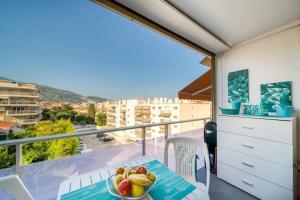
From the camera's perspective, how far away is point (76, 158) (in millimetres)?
2119

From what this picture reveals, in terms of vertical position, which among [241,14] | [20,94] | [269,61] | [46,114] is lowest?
[46,114]

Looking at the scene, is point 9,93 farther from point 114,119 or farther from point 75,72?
point 75,72

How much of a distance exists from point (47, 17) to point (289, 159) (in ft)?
16.0

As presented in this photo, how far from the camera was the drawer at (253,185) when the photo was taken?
74.2 inches

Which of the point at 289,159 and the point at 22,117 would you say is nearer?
the point at 289,159

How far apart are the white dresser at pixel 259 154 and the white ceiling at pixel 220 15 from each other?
4.71 feet

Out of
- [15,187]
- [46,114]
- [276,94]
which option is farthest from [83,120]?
[276,94]

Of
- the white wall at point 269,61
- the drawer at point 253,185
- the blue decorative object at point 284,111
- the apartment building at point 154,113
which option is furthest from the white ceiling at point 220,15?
the drawer at point 253,185

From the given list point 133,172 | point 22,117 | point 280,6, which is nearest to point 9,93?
point 22,117

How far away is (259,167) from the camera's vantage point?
2086 millimetres

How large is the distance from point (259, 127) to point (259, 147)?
0.93 feet

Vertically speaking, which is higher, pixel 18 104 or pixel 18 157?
pixel 18 104

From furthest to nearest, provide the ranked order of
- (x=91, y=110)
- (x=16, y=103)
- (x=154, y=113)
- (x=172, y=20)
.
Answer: (x=154, y=113) → (x=91, y=110) → (x=172, y=20) → (x=16, y=103)

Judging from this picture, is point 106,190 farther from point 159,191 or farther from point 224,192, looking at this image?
point 224,192
